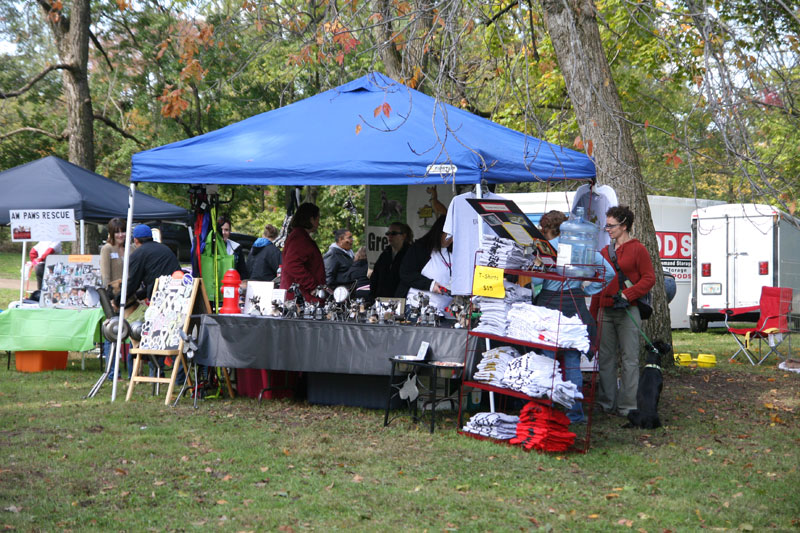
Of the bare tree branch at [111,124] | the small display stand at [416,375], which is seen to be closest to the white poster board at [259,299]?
the small display stand at [416,375]

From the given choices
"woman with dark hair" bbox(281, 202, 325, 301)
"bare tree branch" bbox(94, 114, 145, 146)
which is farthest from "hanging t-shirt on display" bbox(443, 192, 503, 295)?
"bare tree branch" bbox(94, 114, 145, 146)

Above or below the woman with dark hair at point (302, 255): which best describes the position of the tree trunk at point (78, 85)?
above

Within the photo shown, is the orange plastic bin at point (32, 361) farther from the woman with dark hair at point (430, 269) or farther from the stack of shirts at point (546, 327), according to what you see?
the stack of shirts at point (546, 327)

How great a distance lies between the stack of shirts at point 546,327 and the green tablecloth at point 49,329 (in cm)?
558

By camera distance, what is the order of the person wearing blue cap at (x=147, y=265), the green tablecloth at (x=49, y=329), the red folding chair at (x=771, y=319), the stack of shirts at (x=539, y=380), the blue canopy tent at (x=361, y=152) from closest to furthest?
the stack of shirts at (x=539, y=380) → the blue canopy tent at (x=361, y=152) → the person wearing blue cap at (x=147, y=265) → the green tablecloth at (x=49, y=329) → the red folding chair at (x=771, y=319)

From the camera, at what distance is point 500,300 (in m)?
6.34

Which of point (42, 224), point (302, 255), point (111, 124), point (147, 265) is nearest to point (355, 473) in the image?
point (302, 255)

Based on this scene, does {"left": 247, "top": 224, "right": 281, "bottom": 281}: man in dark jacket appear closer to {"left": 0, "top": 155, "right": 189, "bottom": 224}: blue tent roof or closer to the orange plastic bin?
{"left": 0, "top": 155, "right": 189, "bottom": 224}: blue tent roof

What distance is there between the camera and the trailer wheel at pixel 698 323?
1675 centimetres

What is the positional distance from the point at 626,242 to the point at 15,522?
16.7 feet

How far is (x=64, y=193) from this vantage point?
1147 cm

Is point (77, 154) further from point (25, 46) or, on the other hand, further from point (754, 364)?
point (754, 364)

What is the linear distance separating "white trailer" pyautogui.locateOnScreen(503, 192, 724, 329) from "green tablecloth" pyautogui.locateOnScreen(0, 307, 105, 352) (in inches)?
351

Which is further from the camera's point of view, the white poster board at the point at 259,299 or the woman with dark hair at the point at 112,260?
the woman with dark hair at the point at 112,260
